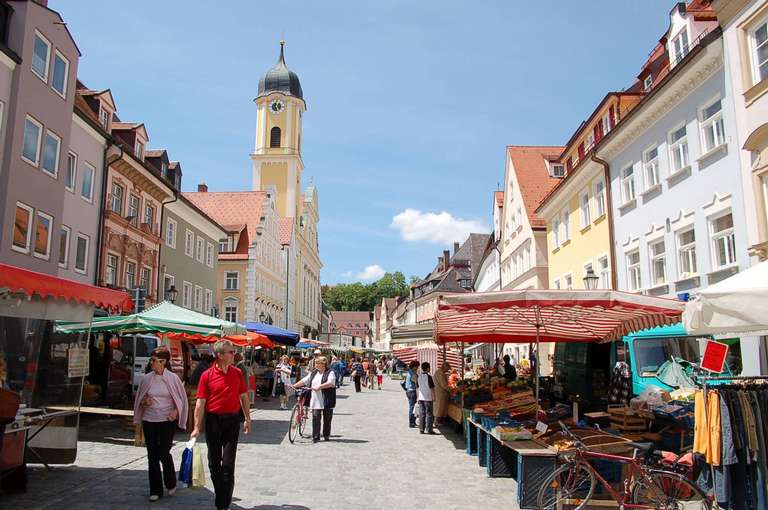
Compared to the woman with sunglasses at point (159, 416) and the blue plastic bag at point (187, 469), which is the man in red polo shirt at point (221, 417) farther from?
the woman with sunglasses at point (159, 416)

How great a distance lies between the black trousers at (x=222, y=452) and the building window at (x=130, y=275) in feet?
72.0

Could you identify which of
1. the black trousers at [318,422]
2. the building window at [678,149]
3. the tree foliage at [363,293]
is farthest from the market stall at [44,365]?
the tree foliage at [363,293]

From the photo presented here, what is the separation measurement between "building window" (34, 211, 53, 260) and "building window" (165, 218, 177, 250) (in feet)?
40.7

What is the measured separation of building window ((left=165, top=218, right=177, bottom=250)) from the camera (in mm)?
31992

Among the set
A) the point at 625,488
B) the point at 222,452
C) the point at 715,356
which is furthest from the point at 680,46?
the point at 222,452

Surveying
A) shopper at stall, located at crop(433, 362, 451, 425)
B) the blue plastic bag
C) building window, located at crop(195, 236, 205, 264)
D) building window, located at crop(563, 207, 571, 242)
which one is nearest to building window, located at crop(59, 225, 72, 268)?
shopper at stall, located at crop(433, 362, 451, 425)

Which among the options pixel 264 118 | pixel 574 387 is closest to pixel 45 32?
pixel 574 387

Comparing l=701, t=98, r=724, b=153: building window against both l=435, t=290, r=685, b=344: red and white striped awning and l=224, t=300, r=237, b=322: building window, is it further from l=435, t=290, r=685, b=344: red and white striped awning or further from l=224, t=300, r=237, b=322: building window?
l=224, t=300, r=237, b=322: building window

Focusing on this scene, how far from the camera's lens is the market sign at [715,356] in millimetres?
6801

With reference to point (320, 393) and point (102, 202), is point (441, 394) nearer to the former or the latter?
point (320, 393)

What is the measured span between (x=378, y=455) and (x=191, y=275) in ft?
86.0

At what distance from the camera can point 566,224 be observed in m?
28.2

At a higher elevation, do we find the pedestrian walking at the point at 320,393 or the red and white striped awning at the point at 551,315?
the red and white striped awning at the point at 551,315

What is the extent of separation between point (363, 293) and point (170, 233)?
4877 inches
